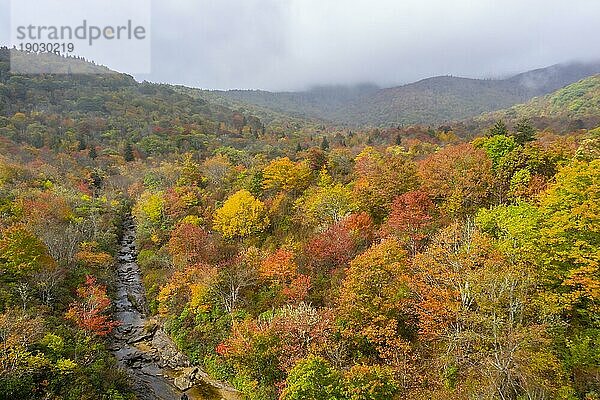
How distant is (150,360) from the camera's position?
101ft

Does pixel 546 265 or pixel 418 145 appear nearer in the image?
pixel 546 265

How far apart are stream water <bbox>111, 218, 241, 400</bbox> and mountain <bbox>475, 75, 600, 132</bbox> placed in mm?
76651

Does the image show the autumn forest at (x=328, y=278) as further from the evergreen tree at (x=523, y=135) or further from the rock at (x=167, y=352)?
the rock at (x=167, y=352)

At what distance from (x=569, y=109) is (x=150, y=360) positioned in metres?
116

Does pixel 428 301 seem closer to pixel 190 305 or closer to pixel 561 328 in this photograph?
pixel 561 328

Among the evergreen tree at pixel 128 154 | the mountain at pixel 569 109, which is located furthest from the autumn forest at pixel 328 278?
the mountain at pixel 569 109

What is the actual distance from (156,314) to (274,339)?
61.9ft

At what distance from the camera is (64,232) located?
3678cm

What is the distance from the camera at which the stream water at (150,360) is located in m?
27.0

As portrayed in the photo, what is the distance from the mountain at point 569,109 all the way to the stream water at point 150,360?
76651 mm

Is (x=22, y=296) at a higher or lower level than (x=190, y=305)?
higher

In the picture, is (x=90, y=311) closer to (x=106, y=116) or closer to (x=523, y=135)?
(x=523, y=135)

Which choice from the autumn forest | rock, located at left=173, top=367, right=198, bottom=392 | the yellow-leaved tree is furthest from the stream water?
the yellow-leaved tree

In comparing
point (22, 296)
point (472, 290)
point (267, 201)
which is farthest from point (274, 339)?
point (267, 201)
